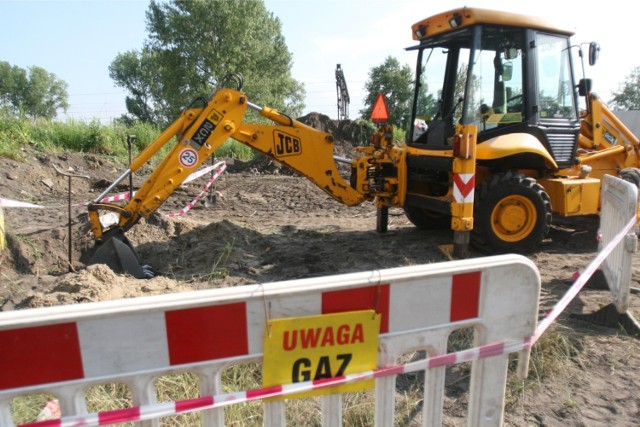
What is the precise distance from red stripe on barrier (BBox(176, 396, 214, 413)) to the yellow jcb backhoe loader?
414 centimetres

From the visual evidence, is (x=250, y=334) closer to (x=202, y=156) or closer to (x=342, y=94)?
(x=202, y=156)

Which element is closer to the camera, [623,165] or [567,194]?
[567,194]

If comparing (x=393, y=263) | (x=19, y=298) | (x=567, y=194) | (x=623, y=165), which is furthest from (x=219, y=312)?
(x=623, y=165)

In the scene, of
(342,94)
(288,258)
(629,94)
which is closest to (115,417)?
(288,258)

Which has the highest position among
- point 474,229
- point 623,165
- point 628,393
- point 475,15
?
point 475,15

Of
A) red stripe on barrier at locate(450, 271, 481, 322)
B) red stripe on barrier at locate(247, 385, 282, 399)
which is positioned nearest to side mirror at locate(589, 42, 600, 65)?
red stripe on barrier at locate(450, 271, 481, 322)

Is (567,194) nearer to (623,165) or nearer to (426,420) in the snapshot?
(623,165)

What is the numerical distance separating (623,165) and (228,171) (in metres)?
12.0

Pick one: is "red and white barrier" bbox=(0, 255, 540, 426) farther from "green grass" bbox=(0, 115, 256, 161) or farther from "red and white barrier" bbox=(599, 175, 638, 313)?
"green grass" bbox=(0, 115, 256, 161)

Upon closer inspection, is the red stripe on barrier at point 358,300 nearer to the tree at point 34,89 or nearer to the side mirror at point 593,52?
the side mirror at point 593,52

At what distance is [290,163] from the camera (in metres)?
6.50

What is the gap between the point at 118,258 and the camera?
17.2ft

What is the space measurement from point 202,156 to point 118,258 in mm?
1515

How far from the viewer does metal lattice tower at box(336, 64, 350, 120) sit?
22172 millimetres
